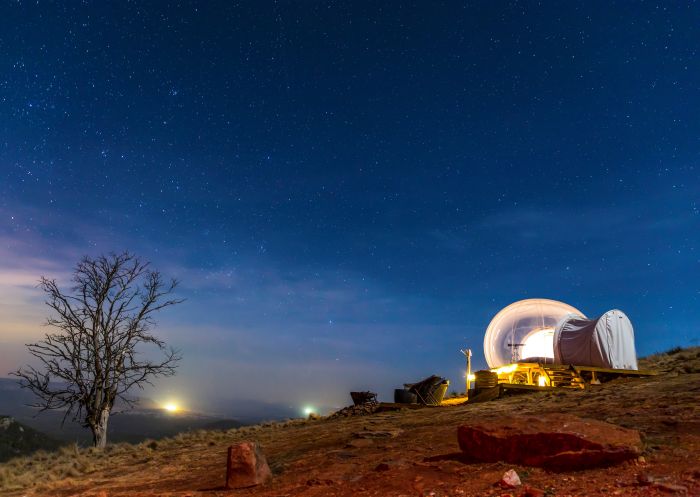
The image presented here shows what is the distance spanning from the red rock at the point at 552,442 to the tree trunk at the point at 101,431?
17.2m

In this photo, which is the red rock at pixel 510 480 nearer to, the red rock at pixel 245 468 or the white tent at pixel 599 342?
the red rock at pixel 245 468

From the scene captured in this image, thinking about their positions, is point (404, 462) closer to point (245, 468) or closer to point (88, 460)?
point (245, 468)

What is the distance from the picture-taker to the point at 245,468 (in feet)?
24.5

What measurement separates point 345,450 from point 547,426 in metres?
4.37

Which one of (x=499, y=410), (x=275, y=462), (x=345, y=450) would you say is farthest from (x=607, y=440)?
(x=499, y=410)

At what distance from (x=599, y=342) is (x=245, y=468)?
1767 cm

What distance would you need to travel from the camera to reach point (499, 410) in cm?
1366

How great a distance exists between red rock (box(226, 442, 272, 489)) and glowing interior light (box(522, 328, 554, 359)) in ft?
63.3

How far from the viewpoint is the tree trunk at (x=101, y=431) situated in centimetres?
1886

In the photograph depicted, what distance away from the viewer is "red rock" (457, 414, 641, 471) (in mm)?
5887

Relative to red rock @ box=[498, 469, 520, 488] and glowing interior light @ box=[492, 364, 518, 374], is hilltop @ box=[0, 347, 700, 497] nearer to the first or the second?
red rock @ box=[498, 469, 520, 488]

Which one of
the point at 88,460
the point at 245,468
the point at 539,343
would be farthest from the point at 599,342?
the point at 88,460

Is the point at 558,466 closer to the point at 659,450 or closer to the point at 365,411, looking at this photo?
the point at 659,450

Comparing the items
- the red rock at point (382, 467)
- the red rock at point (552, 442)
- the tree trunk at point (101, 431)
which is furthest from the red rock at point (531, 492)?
the tree trunk at point (101, 431)
